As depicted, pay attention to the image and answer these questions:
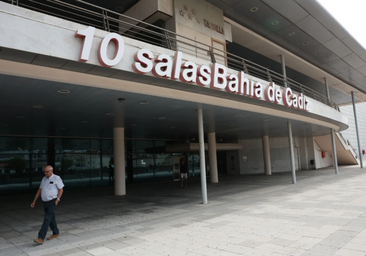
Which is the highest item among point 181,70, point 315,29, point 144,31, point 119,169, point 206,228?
point 315,29

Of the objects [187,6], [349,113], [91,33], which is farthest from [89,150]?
[349,113]

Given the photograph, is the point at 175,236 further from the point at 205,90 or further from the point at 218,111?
the point at 218,111

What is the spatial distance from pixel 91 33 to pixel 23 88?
258 centimetres

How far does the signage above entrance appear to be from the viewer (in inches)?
270

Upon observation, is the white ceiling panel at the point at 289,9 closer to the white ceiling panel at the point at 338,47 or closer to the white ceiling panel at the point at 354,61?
the white ceiling panel at the point at 338,47

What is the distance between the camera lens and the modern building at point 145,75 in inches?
266

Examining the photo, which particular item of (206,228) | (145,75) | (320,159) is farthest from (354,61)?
(206,228)

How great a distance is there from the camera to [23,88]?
297 inches

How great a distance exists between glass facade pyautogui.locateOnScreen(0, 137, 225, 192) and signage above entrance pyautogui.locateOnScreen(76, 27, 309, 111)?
14.4m

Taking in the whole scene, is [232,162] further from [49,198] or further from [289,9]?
[49,198]

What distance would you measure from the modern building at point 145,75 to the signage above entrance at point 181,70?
3 cm

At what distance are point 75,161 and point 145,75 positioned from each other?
15056mm

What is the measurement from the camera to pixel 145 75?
8.02 metres

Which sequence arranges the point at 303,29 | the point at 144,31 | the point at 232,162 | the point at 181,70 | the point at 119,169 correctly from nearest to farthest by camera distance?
the point at 181,70 → the point at 144,31 → the point at 303,29 → the point at 119,169 → the point at 232,162
